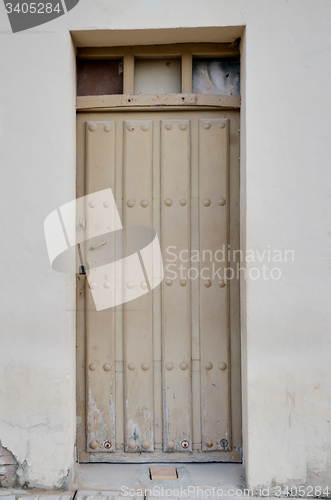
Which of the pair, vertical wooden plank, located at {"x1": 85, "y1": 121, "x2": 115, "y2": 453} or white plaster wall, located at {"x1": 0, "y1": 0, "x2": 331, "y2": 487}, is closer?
white plaster wall, located at {"x1": 0, "y1": 0, "x2": 331, "y2": 487}

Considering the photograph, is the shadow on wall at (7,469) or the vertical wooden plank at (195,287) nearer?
the shadow on wall at (7,469)

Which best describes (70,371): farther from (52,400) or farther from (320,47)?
(320,47)

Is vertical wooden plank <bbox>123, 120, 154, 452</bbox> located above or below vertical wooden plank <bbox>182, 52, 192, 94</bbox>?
below

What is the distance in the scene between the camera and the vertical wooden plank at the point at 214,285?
2246 mm

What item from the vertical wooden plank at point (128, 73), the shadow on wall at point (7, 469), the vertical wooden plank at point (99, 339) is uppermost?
the vertical wooden plank at point (128, 73)

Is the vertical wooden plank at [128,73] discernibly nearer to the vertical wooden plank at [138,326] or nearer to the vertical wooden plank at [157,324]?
the vertical wooden plank at [138,326]

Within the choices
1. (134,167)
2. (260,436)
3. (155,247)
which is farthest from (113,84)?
(260,436)

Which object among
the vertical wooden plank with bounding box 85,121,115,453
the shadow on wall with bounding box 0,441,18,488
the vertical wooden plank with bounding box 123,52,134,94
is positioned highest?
the vertical wooden plank with bounding box 123,52,134,94

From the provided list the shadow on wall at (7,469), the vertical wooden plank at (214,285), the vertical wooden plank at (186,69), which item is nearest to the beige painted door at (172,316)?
the vertical wooden plank at (214,285)

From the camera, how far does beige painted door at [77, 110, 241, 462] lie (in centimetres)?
225

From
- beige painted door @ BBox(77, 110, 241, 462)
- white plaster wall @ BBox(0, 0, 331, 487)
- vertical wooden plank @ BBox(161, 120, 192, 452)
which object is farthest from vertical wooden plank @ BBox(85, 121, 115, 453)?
vertical wooden plank @ BBox(161, 120, 192, 452)

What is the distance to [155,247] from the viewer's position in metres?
2.27

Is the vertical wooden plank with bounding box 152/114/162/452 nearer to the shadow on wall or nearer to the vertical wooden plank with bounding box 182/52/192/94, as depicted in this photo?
the vertical wooden plank with bounding box 182/52/192/94

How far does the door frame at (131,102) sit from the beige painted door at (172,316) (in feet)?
0.05
